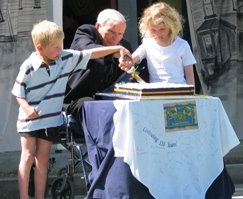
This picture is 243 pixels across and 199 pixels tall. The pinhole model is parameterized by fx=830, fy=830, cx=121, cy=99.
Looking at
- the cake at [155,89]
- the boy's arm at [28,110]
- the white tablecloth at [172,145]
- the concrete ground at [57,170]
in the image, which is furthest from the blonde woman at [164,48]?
the concrete ground at [57,170]

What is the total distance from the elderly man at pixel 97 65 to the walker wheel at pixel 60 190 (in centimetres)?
67

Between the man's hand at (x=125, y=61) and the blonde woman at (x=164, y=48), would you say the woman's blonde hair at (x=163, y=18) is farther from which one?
the man's hand at (x=125, y=61)

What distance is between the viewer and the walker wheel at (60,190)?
22.4 ft

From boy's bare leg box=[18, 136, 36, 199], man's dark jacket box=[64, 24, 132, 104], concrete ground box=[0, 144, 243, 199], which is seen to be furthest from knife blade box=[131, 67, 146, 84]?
concrete ground box=[0, 144, 243, 199]

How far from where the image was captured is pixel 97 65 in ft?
21.7

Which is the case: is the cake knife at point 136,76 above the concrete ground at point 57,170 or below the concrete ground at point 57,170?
above

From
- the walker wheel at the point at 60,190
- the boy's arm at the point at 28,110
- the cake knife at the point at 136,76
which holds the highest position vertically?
the cake knife at the point at 136,76

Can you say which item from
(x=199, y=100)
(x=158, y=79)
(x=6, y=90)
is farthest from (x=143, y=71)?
(x=6, y=90)

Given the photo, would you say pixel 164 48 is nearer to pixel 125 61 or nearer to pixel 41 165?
pixel 125 61

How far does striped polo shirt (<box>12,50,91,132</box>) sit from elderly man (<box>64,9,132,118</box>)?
0.58 feet

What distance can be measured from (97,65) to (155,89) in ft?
2.48

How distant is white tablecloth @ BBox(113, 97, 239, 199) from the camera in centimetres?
590

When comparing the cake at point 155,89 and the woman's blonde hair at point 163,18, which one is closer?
the cake at point 155,89

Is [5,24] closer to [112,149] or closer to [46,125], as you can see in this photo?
[46,125]
